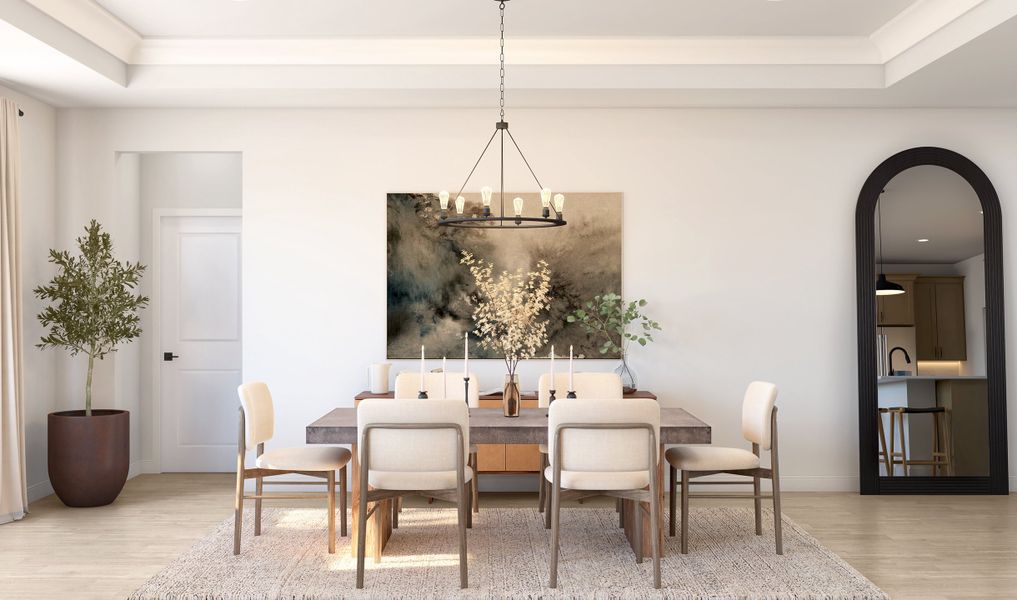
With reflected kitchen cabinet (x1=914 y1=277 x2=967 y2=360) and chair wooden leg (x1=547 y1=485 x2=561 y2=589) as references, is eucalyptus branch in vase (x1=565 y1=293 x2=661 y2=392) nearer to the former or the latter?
reflected kitchen cabinet (x1=914 y1=277 x2=967 y2=360)

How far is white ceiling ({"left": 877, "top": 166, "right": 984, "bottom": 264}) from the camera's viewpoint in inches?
230

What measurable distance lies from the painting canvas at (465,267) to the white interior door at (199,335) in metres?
1.57

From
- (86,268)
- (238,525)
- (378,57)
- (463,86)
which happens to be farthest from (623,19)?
(86,268)

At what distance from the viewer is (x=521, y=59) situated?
5.45 m

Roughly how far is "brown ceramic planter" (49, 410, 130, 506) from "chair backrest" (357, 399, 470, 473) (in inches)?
97.9

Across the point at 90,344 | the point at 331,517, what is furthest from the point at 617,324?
the point at 90,344

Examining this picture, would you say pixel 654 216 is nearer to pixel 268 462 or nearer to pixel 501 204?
pixel 501 204

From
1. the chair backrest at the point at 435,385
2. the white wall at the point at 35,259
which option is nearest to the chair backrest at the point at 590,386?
the chair backrest at the point at 435,385

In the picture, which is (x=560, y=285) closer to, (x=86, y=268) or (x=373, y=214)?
(x=373, y=214)

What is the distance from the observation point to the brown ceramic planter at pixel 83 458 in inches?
207

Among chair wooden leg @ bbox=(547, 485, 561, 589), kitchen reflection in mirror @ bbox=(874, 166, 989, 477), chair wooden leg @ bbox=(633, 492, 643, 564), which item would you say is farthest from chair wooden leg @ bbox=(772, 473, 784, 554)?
kitchen reflection in mirror @ bbox=(874, 166, 989, 477)

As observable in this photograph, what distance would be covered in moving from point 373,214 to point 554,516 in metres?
3.00

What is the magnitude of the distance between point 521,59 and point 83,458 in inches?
150

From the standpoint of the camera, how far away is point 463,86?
5.42 metres
